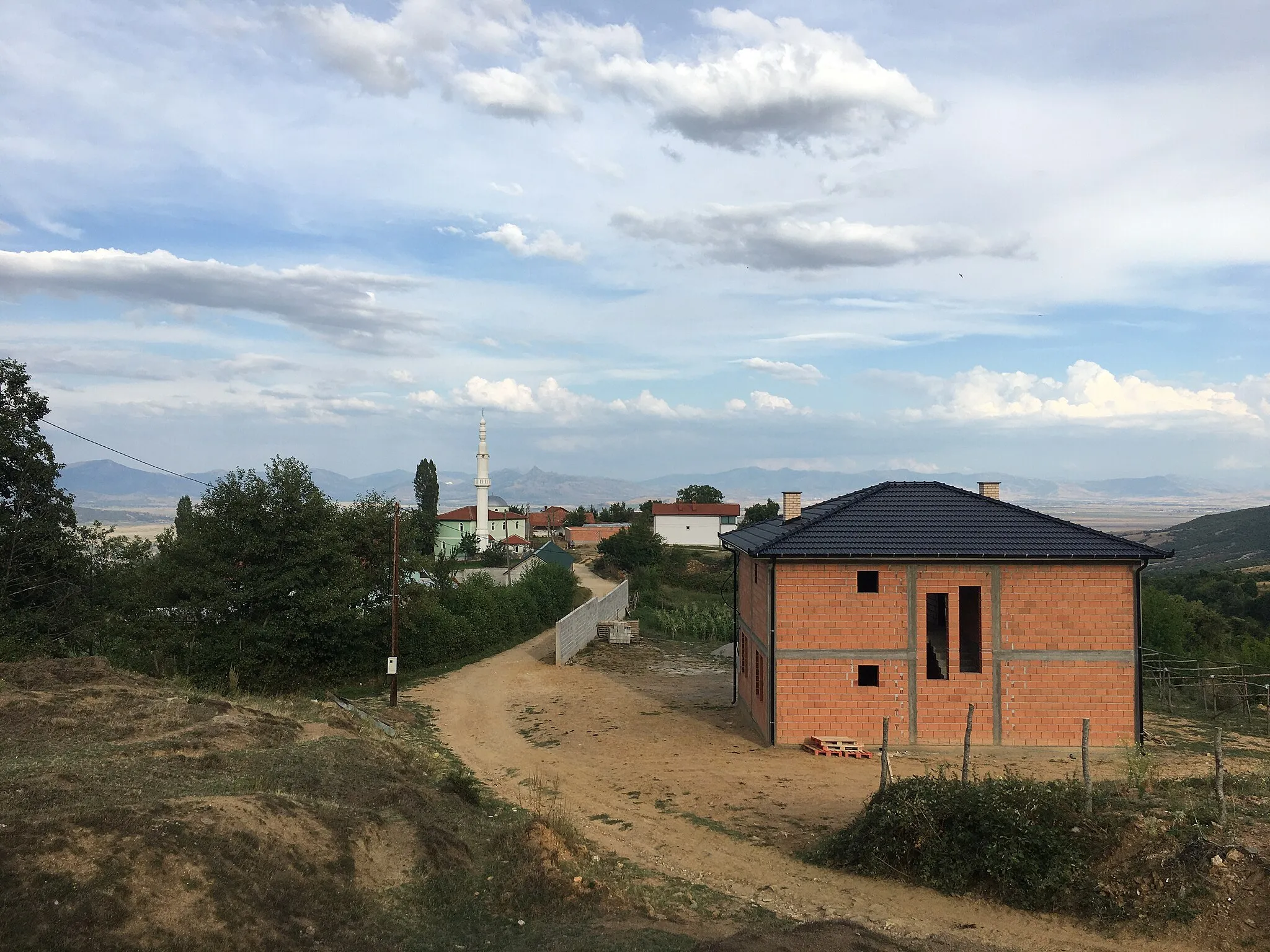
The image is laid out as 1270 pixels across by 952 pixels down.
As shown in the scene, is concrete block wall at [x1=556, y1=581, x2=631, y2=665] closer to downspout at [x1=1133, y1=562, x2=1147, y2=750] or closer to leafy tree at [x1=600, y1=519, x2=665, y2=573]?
downspout at [x1=1133, y1=562, x2=1147, y2=750]

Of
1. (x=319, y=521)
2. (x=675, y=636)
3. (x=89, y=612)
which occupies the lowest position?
(x=675, y=636)

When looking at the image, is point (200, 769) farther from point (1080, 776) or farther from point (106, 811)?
point (1080, 776)

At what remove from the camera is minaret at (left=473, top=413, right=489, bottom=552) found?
8662cm

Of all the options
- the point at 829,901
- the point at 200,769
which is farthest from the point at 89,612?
the point at 829,901

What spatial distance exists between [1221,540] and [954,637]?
5145 inches

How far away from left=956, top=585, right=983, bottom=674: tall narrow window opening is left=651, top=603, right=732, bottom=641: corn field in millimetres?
20293

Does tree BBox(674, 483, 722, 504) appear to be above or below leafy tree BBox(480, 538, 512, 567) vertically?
above

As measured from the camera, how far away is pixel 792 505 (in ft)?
78.3

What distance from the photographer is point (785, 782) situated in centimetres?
1712

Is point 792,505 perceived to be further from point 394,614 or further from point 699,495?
point 699,495

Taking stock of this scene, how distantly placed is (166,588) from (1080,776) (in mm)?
25444

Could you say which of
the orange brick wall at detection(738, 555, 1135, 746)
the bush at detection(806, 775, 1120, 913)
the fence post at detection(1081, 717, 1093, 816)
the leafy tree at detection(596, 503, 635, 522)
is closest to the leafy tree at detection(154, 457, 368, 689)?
the orange brick wall at detection(738, 555, 1135, 746)

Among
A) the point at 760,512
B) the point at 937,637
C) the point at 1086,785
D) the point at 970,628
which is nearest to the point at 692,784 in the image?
the point at 1086,785

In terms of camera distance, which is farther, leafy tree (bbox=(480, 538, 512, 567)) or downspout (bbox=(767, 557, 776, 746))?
leafy tree (bbox=(480, 538, 512, 567))
